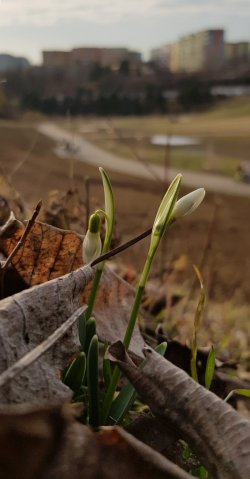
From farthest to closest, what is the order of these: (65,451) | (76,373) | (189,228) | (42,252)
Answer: (189,228)
(42,252)
(76,373)
(65,451)

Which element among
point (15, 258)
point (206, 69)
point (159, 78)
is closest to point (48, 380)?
point (15, 258)

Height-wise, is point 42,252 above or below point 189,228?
above

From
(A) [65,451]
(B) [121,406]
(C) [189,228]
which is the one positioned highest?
(A) [65,451]

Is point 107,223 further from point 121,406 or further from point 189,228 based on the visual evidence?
point 189,228

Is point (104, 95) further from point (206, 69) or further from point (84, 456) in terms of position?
point (84, 456)

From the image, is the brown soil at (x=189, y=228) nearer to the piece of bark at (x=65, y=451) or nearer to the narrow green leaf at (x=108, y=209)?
the narrow green leaf at (x=108, y=209)

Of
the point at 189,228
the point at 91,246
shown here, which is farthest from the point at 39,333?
the point at 189,228
